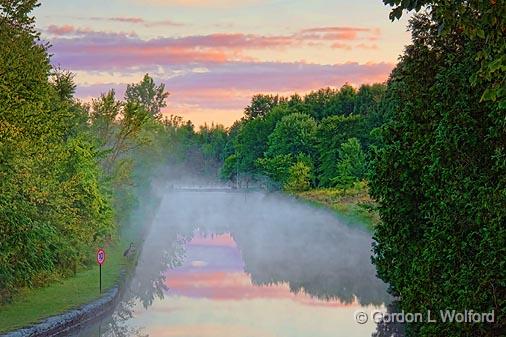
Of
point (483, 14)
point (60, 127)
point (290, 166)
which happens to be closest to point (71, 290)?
point (60, 127)

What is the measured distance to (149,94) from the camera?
126 metres

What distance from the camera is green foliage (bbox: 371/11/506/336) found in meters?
13.9

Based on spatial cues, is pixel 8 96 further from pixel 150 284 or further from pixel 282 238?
pixel 282 238

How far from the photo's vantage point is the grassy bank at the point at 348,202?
54341mm

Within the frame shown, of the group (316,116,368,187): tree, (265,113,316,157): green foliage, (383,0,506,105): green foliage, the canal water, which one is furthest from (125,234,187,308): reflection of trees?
(265,113,316,157): green foliage

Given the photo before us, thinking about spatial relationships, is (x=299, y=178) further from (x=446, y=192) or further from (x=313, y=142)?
(x=446, y=192)

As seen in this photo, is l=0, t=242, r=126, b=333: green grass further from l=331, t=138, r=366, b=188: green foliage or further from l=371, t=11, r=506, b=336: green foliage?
l=331, t=138, r=366, b=188: green foliage

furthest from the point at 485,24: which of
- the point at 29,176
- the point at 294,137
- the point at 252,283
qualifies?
the point at 294,137

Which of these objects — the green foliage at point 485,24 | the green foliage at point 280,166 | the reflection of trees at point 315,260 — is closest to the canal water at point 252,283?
the reflection of trees at point 315,260

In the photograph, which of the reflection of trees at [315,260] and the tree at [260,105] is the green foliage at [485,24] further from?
the tree at [260,105]

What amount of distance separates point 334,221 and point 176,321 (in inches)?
1419

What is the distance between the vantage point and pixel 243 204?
3826 inches

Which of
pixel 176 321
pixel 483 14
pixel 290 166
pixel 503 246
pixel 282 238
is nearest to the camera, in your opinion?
pixel 483 14

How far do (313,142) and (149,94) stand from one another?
40023mm
